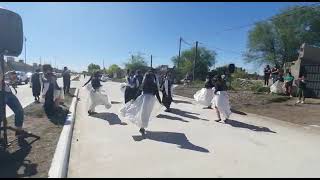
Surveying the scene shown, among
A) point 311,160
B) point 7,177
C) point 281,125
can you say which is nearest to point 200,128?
point 281,125

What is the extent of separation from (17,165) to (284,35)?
177ft

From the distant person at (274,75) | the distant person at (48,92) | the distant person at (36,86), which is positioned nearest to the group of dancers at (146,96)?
the distant person at (48,92)

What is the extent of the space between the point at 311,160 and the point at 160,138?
141 inches

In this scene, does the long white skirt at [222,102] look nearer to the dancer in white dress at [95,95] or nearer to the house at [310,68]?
the dancer in white dress at [95,95]

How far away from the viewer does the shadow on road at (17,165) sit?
21.9 ft

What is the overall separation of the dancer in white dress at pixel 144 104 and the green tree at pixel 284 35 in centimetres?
4219

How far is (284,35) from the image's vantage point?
56.8 meters

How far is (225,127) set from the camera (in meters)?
12.8

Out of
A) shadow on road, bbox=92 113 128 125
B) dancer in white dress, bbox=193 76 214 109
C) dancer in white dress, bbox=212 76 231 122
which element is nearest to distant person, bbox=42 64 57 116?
shadow on road, bbox=92 113 128 125

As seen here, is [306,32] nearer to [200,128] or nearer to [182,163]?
[200,128]

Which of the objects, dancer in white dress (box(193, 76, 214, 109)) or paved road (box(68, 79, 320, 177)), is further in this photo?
dancer in white dress (box(193, 76, 214, 109))

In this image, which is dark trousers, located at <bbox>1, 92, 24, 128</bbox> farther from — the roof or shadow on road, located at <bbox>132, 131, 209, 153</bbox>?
the roof

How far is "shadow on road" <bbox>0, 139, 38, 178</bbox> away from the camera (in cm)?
667

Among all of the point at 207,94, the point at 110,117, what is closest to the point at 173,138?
the point at 110,117
